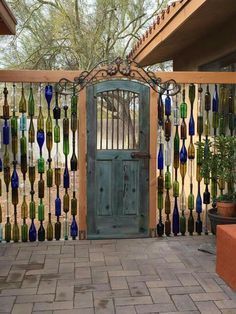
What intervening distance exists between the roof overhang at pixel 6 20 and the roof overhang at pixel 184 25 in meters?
1.84

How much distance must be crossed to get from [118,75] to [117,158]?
94 cm

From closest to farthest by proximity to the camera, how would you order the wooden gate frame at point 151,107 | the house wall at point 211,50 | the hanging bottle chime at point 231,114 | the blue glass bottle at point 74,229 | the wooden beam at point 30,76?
the wooden beam at point 30,76, the wooden gate frame at point 151,107, the blue glass bottle at point 74,229, the hanging bottle chime at point 231,114, the house wall at point 211,50

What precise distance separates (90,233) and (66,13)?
8.53 metres

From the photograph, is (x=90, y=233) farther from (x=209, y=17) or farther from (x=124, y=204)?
(x=209, y=17)

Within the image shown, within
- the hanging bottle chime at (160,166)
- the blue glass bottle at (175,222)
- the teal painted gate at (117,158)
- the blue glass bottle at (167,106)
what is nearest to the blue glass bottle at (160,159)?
the hanging bottle chime at (160,166)

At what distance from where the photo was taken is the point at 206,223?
532cm

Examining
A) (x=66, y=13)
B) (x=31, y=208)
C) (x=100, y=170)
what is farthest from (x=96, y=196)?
(x=66, y=13)

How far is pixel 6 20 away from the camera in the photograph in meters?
4.12

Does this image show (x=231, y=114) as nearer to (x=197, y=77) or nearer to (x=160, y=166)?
(x=197, y=77)

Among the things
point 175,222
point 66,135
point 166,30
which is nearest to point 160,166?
point 175,222

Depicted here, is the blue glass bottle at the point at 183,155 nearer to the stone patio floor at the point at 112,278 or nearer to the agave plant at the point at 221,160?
the agave plant at the point at 221,160

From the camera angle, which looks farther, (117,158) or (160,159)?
(160,159)

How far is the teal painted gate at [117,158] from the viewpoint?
487cm

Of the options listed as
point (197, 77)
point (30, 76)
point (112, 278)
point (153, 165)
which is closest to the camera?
point (112, 278)
